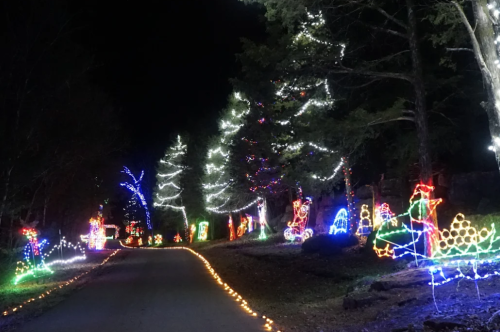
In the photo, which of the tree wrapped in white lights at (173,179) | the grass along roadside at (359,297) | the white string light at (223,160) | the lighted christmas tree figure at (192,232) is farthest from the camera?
the tree wrapped in white lights at (173,179)

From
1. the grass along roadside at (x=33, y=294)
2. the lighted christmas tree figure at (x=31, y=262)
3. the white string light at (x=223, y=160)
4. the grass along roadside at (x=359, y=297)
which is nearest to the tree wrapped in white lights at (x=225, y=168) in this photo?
the white string light at (x=223, y=160)

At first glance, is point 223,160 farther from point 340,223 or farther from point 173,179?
point 173,179

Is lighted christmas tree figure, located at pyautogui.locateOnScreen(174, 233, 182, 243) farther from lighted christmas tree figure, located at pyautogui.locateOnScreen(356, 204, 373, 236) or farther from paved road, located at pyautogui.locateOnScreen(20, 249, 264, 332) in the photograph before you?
paved road, located at pyautogui.locateOnScreen(20, 249, 264, 332)

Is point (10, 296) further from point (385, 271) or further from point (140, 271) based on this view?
point (385, 271)

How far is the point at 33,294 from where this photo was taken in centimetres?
1480

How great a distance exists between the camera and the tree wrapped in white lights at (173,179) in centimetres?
5456

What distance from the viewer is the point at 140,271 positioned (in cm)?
2122

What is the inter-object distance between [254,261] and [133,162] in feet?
160

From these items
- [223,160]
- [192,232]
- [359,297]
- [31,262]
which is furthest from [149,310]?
[192,232]

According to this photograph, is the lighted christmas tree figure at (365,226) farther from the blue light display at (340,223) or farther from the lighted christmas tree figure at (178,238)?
the lighted christmas tree figure at (178,238)

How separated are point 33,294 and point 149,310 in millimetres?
5295

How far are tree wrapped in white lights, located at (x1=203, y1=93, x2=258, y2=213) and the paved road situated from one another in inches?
688

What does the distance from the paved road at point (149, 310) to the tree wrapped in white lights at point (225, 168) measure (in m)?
17.5

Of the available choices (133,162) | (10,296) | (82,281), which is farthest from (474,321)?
(133,162)
